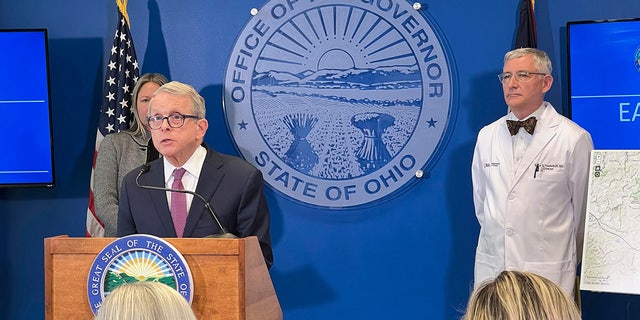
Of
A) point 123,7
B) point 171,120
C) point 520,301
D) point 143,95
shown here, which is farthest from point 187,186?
point 123,7

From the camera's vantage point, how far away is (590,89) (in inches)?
185

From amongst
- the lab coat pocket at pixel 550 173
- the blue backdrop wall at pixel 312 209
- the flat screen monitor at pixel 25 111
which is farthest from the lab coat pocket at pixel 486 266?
the flat screen monitor at pixel 25 111

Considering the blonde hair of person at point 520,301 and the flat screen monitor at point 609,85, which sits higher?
the flat screen monitor at point 609,85

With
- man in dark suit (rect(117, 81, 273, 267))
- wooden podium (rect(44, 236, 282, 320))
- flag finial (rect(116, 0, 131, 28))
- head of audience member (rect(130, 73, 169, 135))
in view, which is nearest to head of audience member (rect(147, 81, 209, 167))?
man in dark suit (rect(117, 81, 273, 267))

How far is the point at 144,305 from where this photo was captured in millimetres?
1648

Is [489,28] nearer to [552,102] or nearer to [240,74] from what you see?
[552,102]

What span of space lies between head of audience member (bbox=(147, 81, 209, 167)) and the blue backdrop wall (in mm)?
1902

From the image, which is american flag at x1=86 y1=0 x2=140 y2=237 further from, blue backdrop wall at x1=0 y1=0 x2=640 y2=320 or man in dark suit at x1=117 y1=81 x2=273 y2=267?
man in dark suit at x1=117 y1=81 x2=273 y2=267

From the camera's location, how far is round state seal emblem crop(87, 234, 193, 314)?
2566 millimetres

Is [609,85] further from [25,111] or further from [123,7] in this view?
[25,111]

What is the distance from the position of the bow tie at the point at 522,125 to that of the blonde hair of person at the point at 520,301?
2673 millimetres

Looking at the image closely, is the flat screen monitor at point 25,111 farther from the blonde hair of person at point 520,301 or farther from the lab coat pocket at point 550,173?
the blonde hair of person at point 520,301

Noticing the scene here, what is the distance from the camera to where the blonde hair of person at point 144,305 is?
1630 millimetres

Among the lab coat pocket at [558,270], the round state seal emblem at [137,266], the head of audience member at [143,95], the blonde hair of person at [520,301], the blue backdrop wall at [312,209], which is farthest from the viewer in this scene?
the blue backdrop wall at [312,209]
